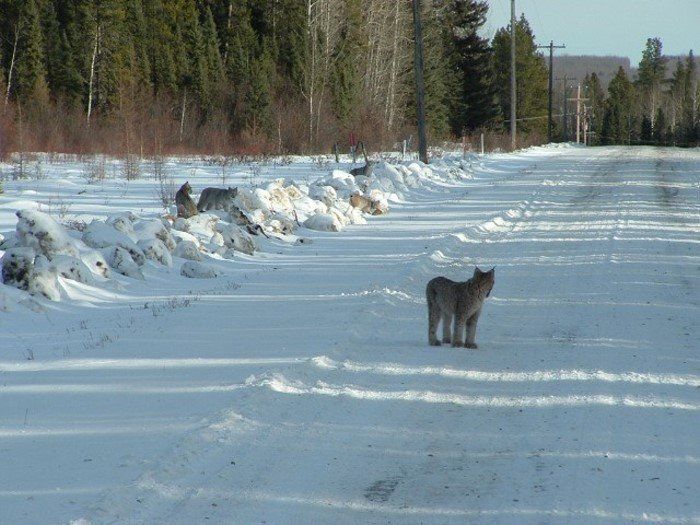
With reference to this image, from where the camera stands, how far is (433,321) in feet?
27.7

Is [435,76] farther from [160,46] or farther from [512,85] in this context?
[160,46]

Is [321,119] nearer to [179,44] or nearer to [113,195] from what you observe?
[179,44]

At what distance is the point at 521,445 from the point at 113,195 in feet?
52.7

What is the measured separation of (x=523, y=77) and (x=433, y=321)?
7394 cm

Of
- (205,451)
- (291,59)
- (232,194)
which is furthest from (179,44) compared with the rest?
(205,451)

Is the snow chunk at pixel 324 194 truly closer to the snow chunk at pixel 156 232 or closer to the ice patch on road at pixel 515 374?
the snow chunk at pixel 156 232

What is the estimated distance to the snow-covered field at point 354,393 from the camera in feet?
16.1

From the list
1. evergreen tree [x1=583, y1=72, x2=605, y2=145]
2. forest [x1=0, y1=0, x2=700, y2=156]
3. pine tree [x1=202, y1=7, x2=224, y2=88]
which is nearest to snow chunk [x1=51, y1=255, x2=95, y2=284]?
forest [x1=0, y1=0, x2=700, y2=156]

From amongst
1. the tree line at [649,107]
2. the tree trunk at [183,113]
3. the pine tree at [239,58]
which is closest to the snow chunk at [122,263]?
the tree trunk at [183,113]

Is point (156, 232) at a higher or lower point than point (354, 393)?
higher

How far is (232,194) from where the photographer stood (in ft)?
54.7

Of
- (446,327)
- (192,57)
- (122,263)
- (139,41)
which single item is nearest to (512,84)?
(192,57)

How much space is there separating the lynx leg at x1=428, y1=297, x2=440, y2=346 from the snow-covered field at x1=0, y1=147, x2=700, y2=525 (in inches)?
10.2

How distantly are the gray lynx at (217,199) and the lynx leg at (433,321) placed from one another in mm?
8586
